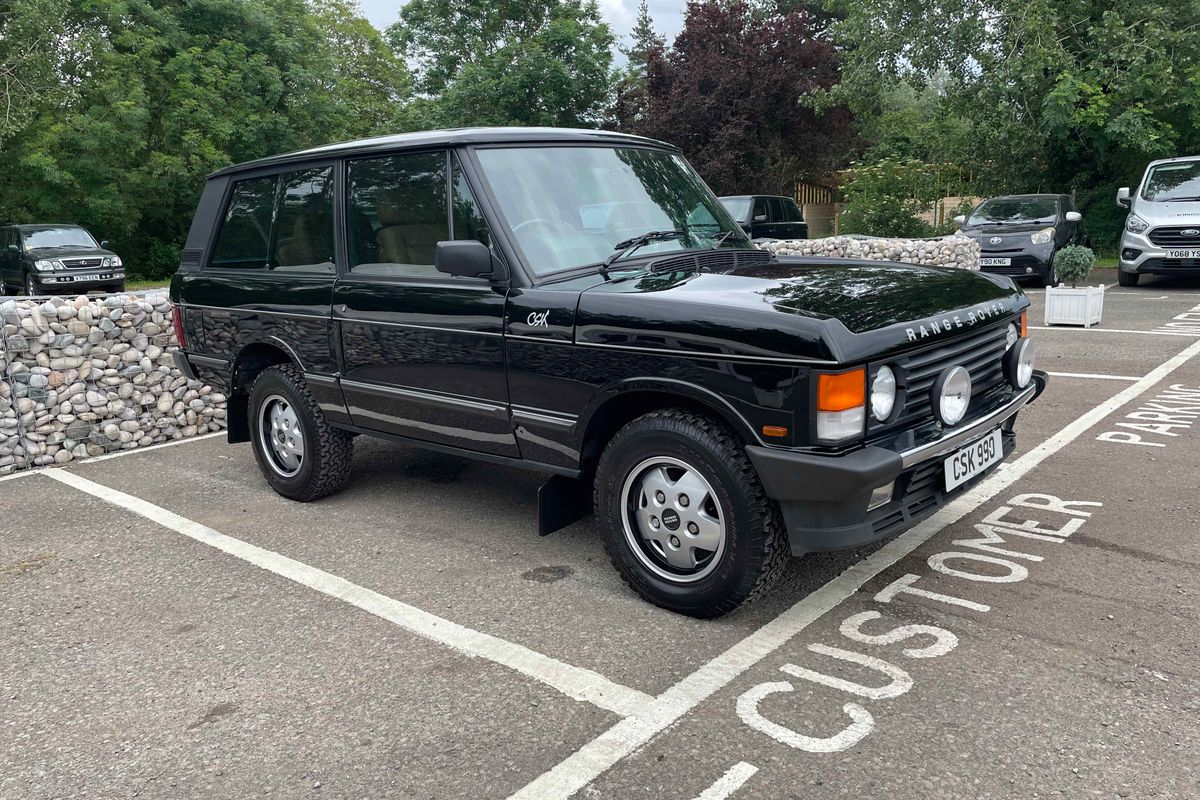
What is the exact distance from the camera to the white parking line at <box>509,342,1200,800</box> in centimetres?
278

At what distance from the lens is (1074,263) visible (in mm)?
11680

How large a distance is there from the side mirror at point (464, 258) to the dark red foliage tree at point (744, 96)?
81.5 ft

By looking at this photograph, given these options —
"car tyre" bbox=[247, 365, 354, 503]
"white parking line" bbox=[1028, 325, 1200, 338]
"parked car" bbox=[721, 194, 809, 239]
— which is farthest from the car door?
"parked car" bbox=[721, 194, 809, 239]

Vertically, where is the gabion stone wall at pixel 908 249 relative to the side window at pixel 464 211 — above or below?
below

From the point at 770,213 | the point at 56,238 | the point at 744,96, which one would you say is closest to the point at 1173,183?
the point at 770,213

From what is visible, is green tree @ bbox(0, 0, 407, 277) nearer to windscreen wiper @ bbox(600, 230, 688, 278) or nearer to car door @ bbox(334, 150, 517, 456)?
car door @ bbox(334, 150, 517, 456)

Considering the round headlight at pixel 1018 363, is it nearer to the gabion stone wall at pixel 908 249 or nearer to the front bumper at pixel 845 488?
the front bumper at pixel 845 488

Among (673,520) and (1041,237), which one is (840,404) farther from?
(1041,237)

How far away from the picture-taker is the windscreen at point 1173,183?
15.0 metres

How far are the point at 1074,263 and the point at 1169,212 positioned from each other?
455 cm

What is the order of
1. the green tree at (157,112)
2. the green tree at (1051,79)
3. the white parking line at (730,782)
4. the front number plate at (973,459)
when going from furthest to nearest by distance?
the green tree at (157,112)
the green tree at (1051,79)
the front number plate at (973,459)
the white parking line at (730,782)

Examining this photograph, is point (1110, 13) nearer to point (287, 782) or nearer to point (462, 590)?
point (462, 590)

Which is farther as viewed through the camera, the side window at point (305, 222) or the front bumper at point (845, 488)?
the side window at point (305, 222)

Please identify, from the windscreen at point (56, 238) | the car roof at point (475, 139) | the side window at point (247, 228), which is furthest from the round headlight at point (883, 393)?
the windscreen at point (56, 238)
